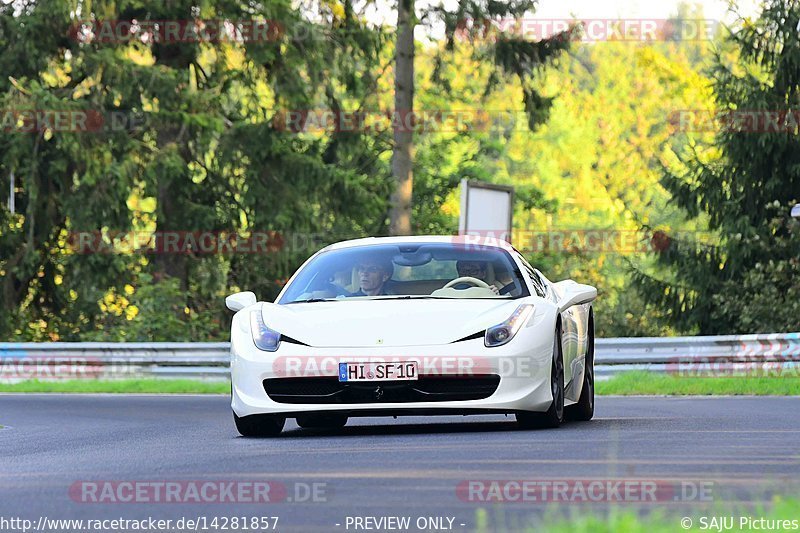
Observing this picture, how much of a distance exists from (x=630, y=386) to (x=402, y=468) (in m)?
14.1

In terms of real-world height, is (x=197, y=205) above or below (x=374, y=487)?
below

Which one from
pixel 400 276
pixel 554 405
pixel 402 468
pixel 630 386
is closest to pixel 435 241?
pixel 400 276

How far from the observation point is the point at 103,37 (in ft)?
112

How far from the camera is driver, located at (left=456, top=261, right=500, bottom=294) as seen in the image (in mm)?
12070

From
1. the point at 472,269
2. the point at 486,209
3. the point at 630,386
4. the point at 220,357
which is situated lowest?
the point at 220,357

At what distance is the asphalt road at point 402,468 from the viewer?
22.5 ft

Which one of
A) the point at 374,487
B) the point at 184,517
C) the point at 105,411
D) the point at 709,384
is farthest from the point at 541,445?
the point at 709,384

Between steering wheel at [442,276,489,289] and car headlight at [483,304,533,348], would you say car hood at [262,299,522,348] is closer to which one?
car headlight at [483,304,533,348]

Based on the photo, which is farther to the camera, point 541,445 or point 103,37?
point 103,37

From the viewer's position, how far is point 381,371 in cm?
1068

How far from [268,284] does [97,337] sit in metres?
6.00

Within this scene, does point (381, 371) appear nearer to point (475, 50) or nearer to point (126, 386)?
point (126, 386)

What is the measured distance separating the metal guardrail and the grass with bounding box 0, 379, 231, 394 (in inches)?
24.0

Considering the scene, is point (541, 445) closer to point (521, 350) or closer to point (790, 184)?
point (521, 350)
